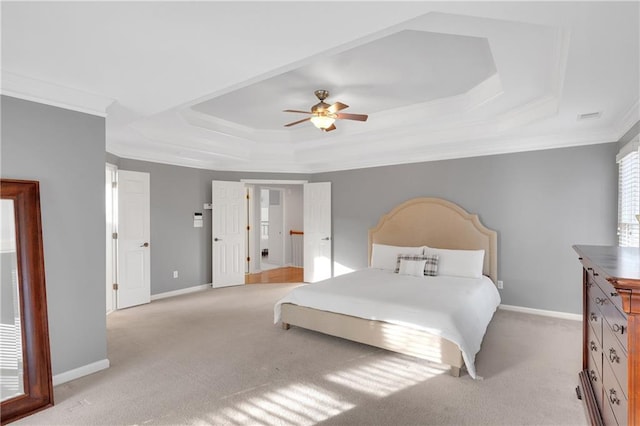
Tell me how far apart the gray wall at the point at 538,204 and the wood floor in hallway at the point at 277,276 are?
10.4ft

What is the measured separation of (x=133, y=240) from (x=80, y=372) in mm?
2582

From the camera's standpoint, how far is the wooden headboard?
4812 millimetres

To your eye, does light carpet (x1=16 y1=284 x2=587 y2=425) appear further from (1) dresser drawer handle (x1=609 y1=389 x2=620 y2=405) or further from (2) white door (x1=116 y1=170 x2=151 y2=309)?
(2) white door (x1=116 y1=170 x2=151 y2=309)

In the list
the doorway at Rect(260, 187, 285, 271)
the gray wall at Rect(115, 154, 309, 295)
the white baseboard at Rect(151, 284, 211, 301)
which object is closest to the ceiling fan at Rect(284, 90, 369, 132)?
the gray wall at Rect(115, 154, 309, 295)

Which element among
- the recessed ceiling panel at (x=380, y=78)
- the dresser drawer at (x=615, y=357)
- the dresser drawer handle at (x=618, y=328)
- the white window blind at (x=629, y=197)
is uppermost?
the recessed ceiling panel at (x=380, y=78)

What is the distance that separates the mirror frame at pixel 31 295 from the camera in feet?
7.92

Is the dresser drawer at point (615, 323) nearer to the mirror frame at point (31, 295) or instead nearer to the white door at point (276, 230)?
the mirror frame at point (31, 295)

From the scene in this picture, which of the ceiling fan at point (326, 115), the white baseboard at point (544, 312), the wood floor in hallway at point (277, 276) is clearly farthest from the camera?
the wood floor in hallway at point (277, 276)

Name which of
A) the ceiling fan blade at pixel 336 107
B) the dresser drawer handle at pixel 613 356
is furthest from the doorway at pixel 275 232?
the dresser drawer handle at pixel 613 356

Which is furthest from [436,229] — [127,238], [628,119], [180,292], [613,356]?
[127,238]

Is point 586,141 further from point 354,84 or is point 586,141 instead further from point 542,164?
point 354,84

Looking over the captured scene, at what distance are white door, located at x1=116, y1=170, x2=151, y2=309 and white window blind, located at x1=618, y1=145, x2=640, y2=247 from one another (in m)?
6.07

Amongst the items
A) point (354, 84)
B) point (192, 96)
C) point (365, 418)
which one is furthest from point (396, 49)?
point (365, 418)

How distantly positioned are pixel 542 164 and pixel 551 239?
1007 millimetres
